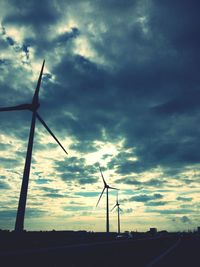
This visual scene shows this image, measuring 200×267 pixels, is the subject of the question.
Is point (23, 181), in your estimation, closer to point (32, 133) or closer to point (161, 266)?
point (32, 133)

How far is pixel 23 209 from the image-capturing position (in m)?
36.4

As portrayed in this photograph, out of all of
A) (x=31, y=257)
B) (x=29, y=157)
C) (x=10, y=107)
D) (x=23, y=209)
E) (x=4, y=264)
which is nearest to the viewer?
(x=4, y=264)

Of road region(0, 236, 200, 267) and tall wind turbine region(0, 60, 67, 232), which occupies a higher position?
tall wind turbine region(0, 60, 67, 232)

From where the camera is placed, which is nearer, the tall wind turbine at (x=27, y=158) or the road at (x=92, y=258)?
the road at (x=92, y=258)

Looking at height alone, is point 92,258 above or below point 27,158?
below

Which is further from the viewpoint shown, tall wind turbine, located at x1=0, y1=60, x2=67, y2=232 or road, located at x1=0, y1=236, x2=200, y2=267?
tall wind turbine, located at x1=0, y1=60, x2=67, y2=232

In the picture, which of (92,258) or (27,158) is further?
(27,158)

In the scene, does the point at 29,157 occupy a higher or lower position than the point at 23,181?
higher

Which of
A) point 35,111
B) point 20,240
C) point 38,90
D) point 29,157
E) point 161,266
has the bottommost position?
point 161,266

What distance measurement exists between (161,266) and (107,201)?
7340 centimetres

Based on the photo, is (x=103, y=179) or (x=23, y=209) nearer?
(x=23, y=209)

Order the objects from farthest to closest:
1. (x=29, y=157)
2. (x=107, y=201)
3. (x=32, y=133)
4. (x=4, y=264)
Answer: (x=107, y=201)
(x=32, y=133)
(x=29, y=157)
(x=4, y=264)

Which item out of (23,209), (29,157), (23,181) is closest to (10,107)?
(29,157)

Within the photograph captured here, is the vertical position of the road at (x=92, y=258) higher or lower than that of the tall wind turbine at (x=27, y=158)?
lower
